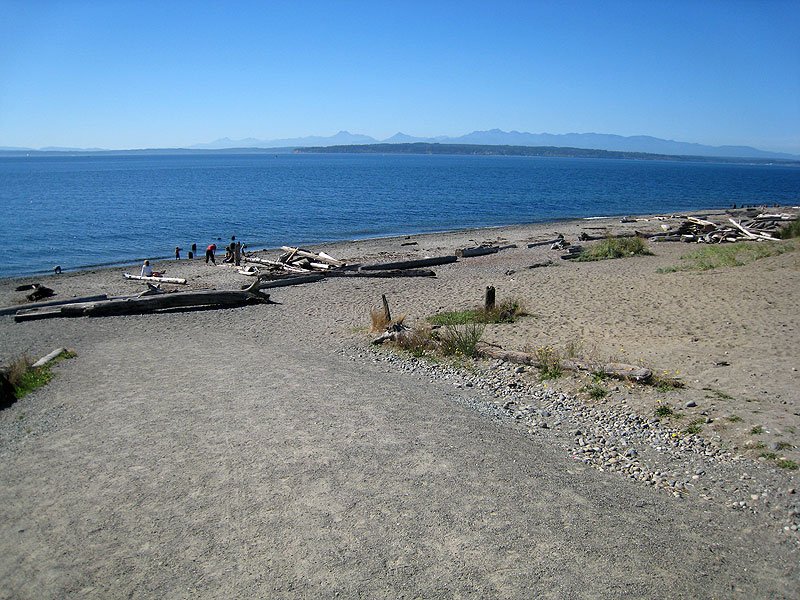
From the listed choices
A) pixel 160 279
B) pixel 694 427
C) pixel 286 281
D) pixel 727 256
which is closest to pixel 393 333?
pixel 694 427

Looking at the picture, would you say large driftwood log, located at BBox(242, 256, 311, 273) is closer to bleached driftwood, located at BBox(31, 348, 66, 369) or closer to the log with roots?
the log with roots

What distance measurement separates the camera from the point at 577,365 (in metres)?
10.9

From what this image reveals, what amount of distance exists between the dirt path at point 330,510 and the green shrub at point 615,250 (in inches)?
667

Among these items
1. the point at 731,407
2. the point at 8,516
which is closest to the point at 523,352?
the point at 731,407

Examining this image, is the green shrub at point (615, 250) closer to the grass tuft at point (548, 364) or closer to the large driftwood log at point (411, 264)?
the large driftwood log at point (411, 264)

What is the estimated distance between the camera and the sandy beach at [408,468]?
570cm

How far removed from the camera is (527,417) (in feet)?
30.9

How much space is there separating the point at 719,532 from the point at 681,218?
127ft

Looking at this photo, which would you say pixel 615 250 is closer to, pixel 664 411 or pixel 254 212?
pixel 664 411

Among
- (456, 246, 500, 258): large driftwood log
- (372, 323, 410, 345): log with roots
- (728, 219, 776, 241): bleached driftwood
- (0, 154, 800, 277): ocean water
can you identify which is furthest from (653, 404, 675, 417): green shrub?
(0, 154, 800, 277): ocean water

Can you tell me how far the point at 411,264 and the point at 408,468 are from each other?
18.0 meters

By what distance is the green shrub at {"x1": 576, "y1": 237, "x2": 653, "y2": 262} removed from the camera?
84.6 ft

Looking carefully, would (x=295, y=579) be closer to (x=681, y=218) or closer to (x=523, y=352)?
(x=523, y=352)

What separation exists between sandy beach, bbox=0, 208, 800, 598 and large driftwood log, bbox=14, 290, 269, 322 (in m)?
2.57
